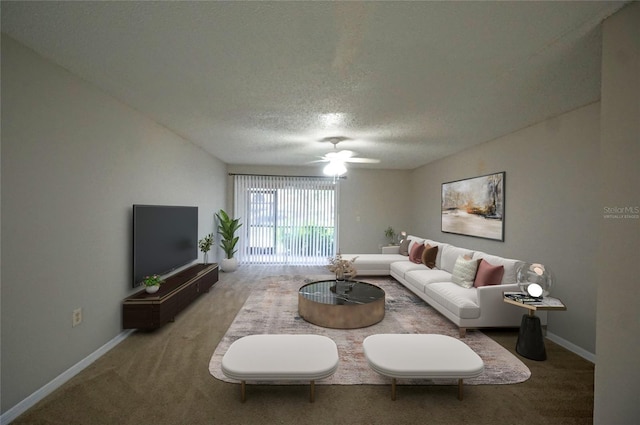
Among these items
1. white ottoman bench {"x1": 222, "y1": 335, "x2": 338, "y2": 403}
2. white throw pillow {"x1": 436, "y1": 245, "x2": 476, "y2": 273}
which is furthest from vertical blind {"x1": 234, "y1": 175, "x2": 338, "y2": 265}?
white ottoman bench {"x1": 222, "y1": 335, "x2": 338, "y2": 403}

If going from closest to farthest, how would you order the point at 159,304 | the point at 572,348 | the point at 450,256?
the point at 572,348
the point at 159,304
the point at 450,256

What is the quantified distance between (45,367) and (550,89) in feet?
15.7

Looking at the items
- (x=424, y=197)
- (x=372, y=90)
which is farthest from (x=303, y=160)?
(x=372, y=90)

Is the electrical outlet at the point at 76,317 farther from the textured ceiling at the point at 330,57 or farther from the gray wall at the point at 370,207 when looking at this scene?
the gray wall at the point at 370,207

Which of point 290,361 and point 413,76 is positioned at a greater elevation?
point 413,76

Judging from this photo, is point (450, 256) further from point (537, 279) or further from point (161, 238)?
point (161, 238)

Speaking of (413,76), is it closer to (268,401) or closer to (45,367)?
(268,401)

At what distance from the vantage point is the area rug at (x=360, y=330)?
2410 mm

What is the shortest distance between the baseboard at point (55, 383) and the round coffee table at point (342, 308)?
81.8 inches

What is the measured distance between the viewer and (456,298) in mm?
3283

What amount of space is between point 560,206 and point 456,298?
5.08 ft

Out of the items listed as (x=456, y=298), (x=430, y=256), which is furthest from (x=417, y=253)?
(x=456, y=298)

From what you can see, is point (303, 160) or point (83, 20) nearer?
point (83, 20)

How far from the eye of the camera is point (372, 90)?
257cm
